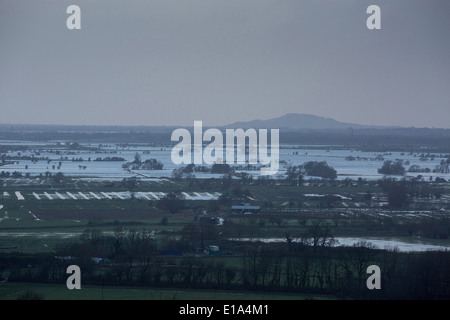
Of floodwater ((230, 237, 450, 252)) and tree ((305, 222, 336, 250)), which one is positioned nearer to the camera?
tree ((305, 222, 336, 250))

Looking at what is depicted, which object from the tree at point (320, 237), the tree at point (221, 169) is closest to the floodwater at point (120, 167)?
the tree at point (221, 169)

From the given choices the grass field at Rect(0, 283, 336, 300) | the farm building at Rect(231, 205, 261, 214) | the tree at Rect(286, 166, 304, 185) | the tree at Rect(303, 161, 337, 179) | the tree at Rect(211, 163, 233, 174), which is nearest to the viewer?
the grass field at Rect(0, 283, 336, 300)

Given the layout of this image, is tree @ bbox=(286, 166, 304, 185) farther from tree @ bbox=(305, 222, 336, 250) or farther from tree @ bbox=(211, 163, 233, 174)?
tree @ bbox=(305, 222, 336, 250)

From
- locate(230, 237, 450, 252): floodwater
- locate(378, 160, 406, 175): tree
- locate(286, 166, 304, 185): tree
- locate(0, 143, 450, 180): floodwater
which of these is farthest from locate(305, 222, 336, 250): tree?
locate(378, 160, 406, 175): tree

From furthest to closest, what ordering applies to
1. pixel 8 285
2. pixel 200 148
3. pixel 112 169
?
pixel 200 148, pixel 112 169, pixel 8 285

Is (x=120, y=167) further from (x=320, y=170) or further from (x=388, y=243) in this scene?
(x=388, y=243)

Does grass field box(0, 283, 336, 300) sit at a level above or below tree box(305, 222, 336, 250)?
below

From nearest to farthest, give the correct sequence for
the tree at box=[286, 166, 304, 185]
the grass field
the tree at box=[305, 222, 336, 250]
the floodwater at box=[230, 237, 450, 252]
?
the grass field
the tree at box=[305, 222, 336, 250]
the floodwater at box=[230, 237, 450, 252]
the tree at box=[286, 166, 304, 185]

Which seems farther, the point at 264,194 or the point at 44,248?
the point at 264,194
